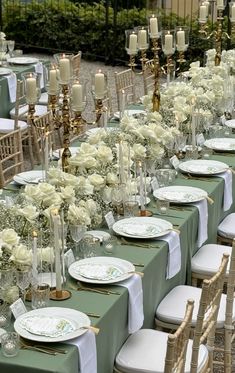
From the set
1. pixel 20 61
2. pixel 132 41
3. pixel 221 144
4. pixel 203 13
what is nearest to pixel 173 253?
pixel 221 144

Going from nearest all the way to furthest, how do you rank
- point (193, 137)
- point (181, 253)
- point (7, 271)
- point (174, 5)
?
point (7, 271) < point (181, 253) < point (193, 137) < point (174, 5)

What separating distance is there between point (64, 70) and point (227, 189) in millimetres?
1576

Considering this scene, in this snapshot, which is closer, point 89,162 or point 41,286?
point 41,286

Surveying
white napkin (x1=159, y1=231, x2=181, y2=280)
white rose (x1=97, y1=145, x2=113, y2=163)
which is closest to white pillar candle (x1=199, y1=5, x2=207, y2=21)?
white rose (x1=97, y1=145, x2=113, y2=163)

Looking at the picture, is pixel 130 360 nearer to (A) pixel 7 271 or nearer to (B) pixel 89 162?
(A) pixel 7 271

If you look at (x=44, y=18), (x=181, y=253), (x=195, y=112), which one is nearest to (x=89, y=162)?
(x=181, y=253)

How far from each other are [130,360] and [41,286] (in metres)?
0.57

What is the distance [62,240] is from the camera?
4.31m

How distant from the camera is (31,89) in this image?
5078 millimetres

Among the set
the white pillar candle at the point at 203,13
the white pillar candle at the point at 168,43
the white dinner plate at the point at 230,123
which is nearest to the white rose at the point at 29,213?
the white pillar candle at the point at 168,43

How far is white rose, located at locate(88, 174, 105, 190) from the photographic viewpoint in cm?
495

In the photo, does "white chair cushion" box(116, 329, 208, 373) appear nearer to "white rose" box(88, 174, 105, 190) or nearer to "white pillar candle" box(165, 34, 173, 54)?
"white rose" box(88, 174, 105, 190)

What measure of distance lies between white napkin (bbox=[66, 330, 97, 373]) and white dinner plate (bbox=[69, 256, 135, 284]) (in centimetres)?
47

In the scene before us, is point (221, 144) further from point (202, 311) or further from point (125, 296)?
point (202, 311)
